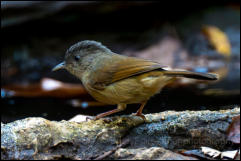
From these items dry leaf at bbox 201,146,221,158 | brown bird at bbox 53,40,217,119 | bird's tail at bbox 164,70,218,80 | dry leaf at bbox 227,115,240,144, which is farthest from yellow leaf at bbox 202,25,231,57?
dry leaf at bbox 201,146,221,158

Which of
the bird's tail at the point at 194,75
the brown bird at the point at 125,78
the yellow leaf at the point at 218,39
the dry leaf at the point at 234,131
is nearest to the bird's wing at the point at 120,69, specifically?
the brown bird at the point at 125,78

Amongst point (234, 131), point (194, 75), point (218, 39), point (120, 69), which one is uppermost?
point (218, 39)

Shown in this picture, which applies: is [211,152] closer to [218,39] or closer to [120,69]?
[120,69]

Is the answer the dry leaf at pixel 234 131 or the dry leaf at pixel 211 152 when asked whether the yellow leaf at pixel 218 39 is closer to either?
the dry leaf at pixel 234 131

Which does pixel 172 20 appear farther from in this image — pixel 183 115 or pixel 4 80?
pixel 183 115

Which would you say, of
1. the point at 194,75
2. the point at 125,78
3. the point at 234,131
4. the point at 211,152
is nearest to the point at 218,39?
the point at 194,75

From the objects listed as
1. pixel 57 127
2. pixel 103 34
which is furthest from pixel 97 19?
pixel 57 127

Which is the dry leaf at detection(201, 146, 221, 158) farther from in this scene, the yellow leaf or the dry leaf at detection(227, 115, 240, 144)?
the yellow leaf

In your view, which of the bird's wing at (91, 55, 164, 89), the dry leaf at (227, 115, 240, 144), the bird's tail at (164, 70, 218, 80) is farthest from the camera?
the bird's wing at (91, 55, 164, 89)
